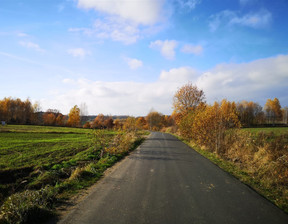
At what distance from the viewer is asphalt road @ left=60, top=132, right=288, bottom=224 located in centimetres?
386

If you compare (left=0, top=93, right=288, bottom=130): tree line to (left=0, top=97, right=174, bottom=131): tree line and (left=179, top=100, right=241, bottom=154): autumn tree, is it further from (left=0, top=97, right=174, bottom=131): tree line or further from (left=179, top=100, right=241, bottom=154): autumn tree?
(left=179, top=100, right=241, bottom=154): autumn tree

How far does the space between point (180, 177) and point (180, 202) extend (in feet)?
7.90

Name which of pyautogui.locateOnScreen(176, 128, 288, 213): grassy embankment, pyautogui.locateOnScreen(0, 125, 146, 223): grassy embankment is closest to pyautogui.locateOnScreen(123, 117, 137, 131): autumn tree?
Result: pyautogui.locateOnScreen(0, 125, 146, 223): grassy embankment

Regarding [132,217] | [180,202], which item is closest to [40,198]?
[132,217]

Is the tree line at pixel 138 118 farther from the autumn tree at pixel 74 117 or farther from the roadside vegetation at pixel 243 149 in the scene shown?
the roadside vegetation at pixel 243 149

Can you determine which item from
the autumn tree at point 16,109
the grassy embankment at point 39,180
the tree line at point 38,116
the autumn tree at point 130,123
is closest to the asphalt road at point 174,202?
the grassy embankment at point 39,180

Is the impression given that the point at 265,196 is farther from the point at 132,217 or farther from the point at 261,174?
the point at 132,217

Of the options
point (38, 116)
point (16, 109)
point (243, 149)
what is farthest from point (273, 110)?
point (16, 109)

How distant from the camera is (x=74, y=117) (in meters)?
67.6

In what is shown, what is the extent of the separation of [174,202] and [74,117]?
2738 inches

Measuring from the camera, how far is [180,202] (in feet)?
15.3

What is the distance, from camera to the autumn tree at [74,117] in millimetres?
66938

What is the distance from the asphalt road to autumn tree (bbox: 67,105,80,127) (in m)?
66.1

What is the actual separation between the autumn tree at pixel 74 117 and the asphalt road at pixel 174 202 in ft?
217
